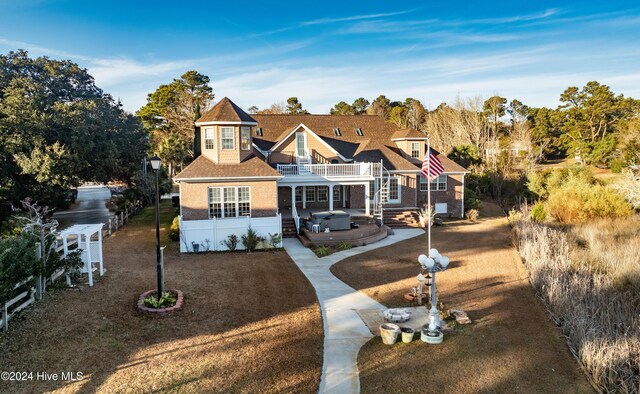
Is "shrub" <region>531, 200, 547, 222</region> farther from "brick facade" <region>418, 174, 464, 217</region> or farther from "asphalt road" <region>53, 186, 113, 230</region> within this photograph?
"asphalt road" <region>53, 186, 113, 230</region>

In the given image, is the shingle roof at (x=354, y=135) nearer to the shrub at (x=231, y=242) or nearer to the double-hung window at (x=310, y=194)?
the double-hung window at (x=310, y=194)

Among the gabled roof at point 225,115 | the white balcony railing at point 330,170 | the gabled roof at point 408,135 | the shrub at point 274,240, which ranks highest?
the gabled roof at point 225,115

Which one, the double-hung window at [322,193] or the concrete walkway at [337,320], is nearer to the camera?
the concrete walkway at [337,320]

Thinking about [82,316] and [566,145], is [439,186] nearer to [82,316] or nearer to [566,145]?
[82,316]

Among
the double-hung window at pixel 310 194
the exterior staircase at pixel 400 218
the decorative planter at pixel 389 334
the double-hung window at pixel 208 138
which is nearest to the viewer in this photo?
the decorative planter at pixel 389 334

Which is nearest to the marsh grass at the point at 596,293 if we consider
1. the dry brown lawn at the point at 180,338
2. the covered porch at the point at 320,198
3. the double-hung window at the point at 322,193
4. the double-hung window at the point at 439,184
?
the dry brown lawn at the point at 180,338

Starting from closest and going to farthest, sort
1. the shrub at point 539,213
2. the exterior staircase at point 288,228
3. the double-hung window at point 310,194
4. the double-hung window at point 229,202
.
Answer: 1. the double-hung window at point 229,202
2. the exterior staircase at point 288,228
3. the shrub at point 539,213
4. the double-hung window at point 310,194

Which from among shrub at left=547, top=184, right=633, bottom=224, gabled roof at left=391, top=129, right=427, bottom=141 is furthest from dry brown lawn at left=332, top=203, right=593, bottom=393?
gabled roof at left=391, top=129, right=427, bottom=141

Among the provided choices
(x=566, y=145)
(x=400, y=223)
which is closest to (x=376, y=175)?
(x=400, y=223)
